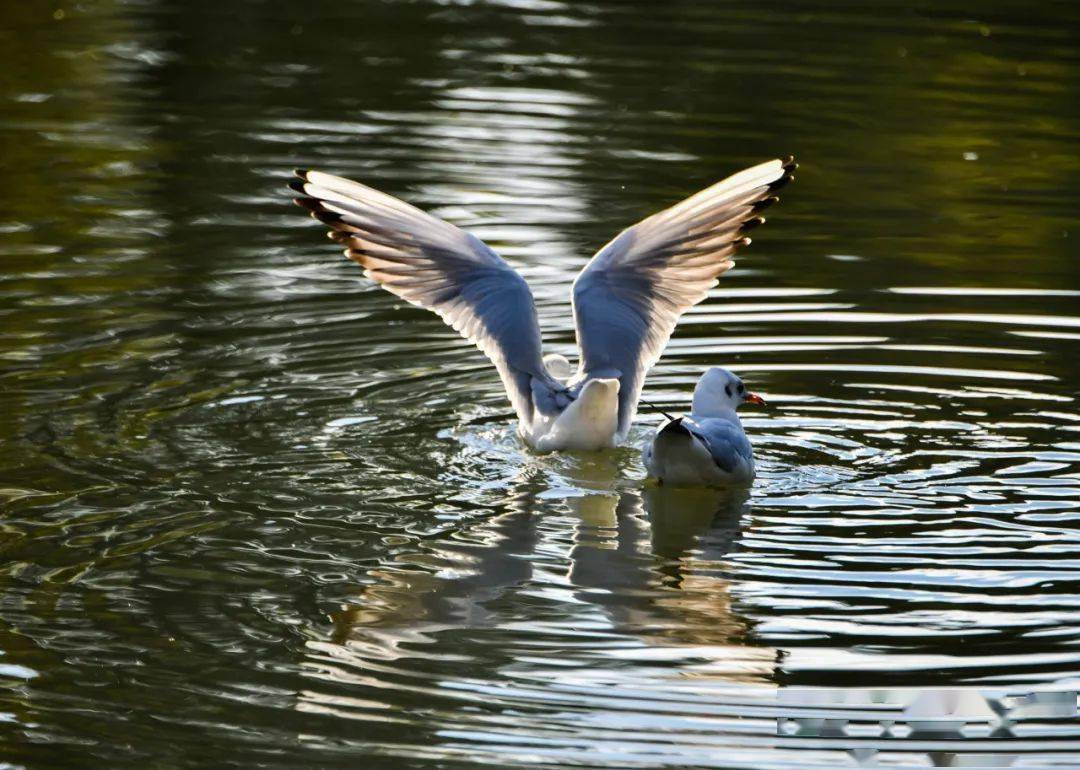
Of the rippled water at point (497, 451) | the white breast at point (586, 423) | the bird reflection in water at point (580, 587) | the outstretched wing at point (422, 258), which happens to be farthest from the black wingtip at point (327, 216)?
the bird reflection in water at point (580, 587)

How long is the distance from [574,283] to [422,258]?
2.39ft

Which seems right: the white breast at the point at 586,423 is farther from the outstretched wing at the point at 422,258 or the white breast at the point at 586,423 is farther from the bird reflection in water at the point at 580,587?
the outstretched wing at the point at 422,258

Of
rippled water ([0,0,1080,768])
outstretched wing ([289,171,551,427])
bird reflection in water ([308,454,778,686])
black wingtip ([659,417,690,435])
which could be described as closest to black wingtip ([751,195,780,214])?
rippled water ([0,0,1080,768])

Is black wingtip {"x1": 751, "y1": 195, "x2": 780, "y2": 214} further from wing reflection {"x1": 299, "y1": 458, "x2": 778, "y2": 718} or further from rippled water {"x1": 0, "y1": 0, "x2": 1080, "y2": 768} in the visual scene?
wing reflection {"x1": 299, "y1": 458, "x2": 778, "y2": 718}

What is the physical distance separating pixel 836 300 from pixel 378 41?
10.3 meters

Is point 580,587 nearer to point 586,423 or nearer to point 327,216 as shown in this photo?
point 586,423

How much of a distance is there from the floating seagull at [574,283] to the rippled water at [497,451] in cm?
33

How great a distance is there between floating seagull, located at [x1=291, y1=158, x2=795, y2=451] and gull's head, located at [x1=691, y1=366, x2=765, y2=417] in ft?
1.16

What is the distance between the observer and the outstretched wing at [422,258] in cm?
870

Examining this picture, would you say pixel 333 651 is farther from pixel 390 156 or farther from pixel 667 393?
pixel 390 156

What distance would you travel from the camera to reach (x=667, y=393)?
31.0 feet

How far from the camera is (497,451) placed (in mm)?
8469

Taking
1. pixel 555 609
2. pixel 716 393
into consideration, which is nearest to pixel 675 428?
pixel 716 393

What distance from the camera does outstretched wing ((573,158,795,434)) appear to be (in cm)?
862
